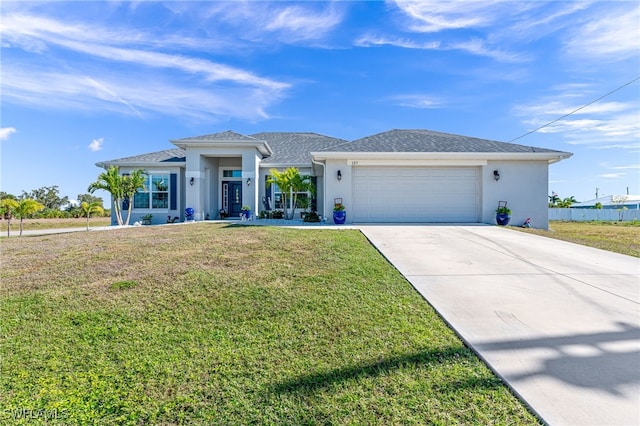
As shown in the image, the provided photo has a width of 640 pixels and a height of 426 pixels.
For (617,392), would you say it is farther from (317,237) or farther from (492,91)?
(492,91)

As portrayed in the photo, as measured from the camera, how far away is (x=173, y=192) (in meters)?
16.6

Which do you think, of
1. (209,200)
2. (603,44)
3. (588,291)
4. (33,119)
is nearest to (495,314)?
(588,291)

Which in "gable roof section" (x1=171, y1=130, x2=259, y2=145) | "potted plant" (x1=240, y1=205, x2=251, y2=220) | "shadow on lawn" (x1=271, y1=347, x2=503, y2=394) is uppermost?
"gable roof section" (x1=171, y1=130, x2=259, y2=145)

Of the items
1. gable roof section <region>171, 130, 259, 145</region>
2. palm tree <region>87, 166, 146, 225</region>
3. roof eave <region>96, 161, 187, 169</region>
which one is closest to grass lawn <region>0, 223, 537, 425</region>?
palm tree <region>87, 166, 146, 225</region>

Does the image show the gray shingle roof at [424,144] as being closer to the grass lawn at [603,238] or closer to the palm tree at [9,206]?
the grass lawn at [603,238]

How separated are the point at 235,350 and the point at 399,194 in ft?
37.1

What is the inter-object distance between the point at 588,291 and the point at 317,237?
537cm

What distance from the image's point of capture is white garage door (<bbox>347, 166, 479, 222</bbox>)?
13195 mm

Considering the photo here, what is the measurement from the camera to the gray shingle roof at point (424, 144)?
13.0 meters

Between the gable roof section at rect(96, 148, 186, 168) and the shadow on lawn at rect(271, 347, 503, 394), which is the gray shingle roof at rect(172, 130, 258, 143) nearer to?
the gable roof section at rect(96, 148, 186, 168)

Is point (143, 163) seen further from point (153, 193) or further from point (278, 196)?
point (278, 196)

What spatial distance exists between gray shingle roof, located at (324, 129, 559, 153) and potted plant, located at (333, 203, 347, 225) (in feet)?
7.98

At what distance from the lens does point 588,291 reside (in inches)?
174

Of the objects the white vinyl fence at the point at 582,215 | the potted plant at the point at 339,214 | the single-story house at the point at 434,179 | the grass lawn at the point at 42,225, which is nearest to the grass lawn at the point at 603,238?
the single-story house at the point at 434,179
